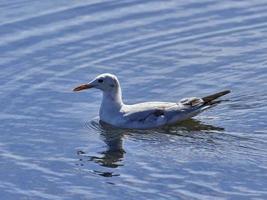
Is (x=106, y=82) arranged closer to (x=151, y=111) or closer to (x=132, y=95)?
(x=132, y=95)

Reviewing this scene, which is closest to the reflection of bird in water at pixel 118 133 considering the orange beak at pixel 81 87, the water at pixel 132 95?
the water at pixel 132 95

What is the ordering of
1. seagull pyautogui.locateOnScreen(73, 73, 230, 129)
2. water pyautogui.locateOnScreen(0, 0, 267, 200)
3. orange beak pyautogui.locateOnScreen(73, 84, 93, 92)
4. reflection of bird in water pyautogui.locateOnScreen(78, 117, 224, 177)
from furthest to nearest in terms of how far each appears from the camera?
orange beak pyautogui.locateOnScreen(73, 84, 93, 92) → seagull pyautogui.locateOnScreen(73, 73, 230, 129) → reflection of bird in water pyautogui.locateOnScreen(78, 117, 224, 177) → water pyautogui.locateOnScreen(0, 0, 267, 200)

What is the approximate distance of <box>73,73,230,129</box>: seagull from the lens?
19.6m

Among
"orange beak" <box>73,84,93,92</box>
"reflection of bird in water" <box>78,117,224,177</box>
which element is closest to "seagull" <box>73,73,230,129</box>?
"orange beak" <box>73,84,93,92</box>

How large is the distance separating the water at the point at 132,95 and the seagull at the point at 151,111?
0.69ft

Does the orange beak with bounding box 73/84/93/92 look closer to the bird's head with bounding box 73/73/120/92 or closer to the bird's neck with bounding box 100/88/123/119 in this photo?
the bird's head with bounding box 73/73/120/92

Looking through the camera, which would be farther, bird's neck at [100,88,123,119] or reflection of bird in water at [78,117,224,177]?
A: bird's neck at [100,88,123,119]

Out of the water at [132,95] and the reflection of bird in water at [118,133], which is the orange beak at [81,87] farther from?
the reflection of bird in water at [118,133]

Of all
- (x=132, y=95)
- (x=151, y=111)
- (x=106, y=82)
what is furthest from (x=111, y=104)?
(x=151, y=111)

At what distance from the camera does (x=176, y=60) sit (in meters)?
22.1

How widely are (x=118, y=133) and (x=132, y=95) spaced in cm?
141

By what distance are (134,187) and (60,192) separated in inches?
45.9

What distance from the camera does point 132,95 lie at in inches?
818

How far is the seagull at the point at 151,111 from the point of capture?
19562mm
